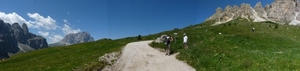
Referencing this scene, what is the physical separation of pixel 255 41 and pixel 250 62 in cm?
2165

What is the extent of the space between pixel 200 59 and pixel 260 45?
15.3 m

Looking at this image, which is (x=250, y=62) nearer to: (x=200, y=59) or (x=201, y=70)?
(x=201, y=70)

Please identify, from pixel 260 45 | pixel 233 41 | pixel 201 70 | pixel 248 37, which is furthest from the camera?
pixel 248 37

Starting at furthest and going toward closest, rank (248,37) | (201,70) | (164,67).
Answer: (248,37), (164,67), (201,70)

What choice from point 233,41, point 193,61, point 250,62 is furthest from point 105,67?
point 233,41

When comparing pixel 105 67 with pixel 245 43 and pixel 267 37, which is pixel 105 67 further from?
pixel 267 37

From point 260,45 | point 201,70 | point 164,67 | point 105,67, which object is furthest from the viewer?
point 260,45

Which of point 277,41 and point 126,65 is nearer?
point 126,65

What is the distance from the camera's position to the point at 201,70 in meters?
26.1

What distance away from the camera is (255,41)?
43781mm

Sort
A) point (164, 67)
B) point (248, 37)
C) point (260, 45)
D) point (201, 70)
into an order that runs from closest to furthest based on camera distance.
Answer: point (201, 70) → point (164, 67) → point (260, 45) → point (248, 37)

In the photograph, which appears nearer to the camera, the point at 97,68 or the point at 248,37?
the point at 97,68

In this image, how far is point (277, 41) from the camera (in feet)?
146

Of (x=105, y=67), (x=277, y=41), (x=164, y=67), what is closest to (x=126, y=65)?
(x=105, y=67)
